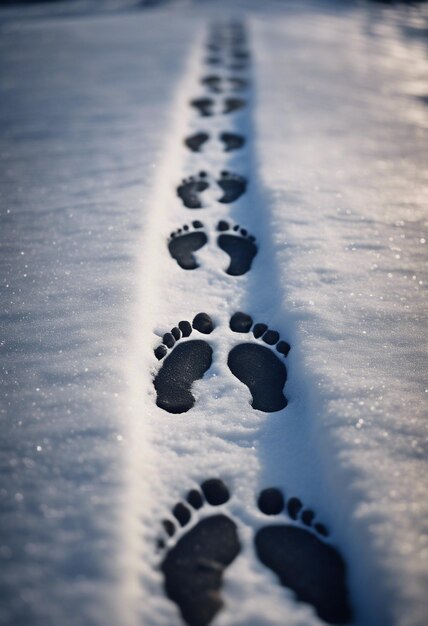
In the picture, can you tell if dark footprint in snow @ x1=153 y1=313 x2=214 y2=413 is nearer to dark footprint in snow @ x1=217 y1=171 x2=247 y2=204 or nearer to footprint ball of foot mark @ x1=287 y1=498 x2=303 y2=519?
footprint ball of foot mark @ x1=287 y1=498 x2=303 y2=519

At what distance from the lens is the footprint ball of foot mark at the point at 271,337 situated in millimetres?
1672

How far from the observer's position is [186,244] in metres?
2.09

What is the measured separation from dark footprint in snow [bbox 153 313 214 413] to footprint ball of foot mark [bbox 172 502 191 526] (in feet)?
1.12

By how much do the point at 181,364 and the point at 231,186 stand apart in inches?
52.9

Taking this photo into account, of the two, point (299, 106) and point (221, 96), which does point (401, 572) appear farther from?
point (221, 96)

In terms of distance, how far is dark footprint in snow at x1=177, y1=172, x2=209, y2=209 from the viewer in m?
2.31

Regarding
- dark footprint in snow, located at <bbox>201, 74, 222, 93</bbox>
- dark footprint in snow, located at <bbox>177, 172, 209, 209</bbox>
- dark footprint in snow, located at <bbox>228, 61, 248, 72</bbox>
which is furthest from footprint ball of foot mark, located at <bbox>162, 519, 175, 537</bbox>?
dark footprint in snow, located at <bbox>228, 61, 248, 72</bbox>

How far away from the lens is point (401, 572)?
1.04 m

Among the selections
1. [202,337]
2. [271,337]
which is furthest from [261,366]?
[202,337]

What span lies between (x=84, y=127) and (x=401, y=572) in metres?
3.07

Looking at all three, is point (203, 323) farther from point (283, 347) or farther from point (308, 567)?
point (308, 567)

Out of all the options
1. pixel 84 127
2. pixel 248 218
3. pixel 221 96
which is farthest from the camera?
pixel 221 96

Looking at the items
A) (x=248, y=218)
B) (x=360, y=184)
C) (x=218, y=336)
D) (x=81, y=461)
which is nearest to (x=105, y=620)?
(x=81, y=461)

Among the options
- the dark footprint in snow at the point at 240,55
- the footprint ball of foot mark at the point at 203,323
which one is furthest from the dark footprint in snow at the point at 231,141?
the dark footprint in snow at the point at 240,55
